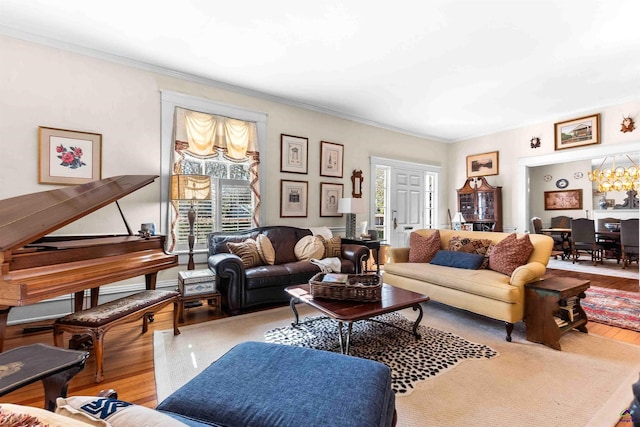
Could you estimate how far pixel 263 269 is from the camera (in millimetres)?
3445

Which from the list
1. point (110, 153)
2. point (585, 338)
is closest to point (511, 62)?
point (585, 338)

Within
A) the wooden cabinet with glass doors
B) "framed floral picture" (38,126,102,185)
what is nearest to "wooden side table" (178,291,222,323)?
"framed floral picture" (38,126,102,185)

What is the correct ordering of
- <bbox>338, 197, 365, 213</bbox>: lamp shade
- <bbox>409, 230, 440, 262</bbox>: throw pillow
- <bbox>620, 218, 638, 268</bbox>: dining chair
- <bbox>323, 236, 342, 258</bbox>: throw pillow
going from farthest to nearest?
<bbox>620, 218, 638, 268</bbox>: dining chair, <bbox>338, 197, 365, 213</bbox>: lamp shade, <bbox>323, 236, 342, 258</bbox>: throw pillow, <bbox>409, 230, 440, 262</bbox>: throw pillow

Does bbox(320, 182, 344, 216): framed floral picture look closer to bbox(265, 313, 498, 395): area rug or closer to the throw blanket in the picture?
the throw blanket

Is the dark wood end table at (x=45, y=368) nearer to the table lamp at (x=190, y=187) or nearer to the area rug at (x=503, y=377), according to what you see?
the area rug at (x=503, y=377)

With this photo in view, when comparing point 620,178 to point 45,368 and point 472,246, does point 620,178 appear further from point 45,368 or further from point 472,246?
point 45,368

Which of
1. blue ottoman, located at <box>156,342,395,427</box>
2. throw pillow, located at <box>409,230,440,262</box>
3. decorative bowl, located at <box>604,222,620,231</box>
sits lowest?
blue ottoman, located at <box>156,342,395,427</box>

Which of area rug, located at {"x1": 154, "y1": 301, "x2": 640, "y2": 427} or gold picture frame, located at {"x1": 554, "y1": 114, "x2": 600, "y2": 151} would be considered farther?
gold picture frame, located at {"x1": 554, "y1": 114, "x2": 600, "y2": 151}

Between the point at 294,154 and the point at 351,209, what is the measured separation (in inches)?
51.1

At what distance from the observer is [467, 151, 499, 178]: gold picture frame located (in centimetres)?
631

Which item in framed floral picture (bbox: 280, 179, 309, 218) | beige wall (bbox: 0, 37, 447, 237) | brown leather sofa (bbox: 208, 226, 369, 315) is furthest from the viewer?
framed floral picture (bbox: 280, 179, 309, 218)

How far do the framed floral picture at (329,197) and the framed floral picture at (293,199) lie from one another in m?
0.33

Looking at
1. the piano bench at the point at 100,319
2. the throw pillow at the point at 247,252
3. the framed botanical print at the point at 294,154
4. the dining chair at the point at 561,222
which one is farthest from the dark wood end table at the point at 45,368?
the dining chair at the point at 561,222

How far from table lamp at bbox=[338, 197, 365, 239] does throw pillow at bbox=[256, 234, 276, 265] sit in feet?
5.30
